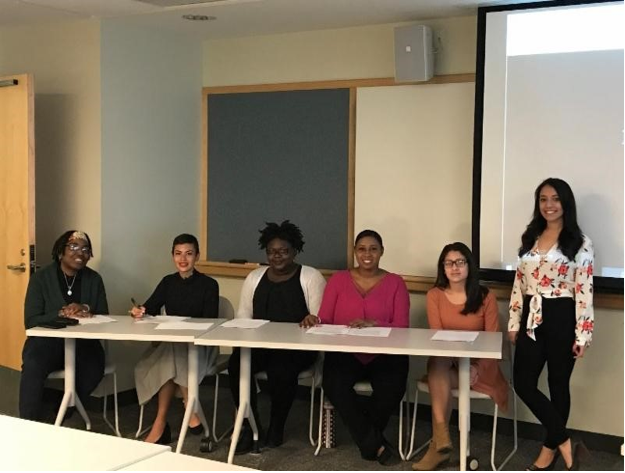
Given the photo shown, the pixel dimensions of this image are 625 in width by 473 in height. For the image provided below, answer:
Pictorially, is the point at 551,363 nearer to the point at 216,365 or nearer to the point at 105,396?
the point at 216,365

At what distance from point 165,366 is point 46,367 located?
63 cm

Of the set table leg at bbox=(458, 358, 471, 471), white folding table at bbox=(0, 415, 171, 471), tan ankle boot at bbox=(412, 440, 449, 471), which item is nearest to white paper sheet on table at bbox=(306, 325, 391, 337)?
table leg at bbox=(458, 358, 471, 471)

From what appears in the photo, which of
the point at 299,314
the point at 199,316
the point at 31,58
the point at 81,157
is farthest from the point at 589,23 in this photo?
the point at 31,58

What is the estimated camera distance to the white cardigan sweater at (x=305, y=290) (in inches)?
190

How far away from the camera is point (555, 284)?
426cm

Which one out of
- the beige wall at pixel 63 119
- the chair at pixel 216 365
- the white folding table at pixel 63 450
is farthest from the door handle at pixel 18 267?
the white folding table at pixel 63 450

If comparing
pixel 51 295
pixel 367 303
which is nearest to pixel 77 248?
pixel 51 295

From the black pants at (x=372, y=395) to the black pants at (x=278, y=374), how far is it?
0.60ft

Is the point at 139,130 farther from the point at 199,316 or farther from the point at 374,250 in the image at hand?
the point at 374,250

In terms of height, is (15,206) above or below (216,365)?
above

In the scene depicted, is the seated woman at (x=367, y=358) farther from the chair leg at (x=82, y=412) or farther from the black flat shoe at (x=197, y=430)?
the chair leg at (x=82, y=412)

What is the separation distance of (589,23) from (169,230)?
300cm

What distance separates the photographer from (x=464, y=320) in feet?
14.8

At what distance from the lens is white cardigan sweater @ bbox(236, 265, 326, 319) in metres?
4.83
